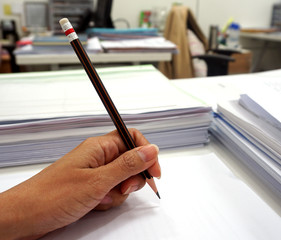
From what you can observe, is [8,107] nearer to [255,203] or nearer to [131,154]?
[131,154]

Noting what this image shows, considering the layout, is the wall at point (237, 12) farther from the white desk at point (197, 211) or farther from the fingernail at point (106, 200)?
the fingernail at point (106, 200)

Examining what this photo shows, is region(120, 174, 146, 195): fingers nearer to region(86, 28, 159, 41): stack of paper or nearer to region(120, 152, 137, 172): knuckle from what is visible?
region(120, 152, 137, 172): knuckle

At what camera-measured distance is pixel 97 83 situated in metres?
0.36

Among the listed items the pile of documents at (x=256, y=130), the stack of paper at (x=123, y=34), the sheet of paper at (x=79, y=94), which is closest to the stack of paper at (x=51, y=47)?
the stack of paper at (x=123, y=34)

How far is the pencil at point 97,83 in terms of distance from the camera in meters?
0.34

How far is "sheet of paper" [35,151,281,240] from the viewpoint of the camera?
33 cm

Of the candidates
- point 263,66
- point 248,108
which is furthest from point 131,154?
point 263,66

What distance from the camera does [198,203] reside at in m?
0.39

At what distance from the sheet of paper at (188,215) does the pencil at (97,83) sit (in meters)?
0.04

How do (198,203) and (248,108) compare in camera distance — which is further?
(248,108)

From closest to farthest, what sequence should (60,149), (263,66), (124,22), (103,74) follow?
(60,149)
(103,74)
(124,22)
(263,66)

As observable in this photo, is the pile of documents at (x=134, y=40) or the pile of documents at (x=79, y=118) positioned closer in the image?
the pile of documents at (x=79, y=118)

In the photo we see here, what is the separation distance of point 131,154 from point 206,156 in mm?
223

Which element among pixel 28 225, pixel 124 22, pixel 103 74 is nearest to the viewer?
pixel 28 225
